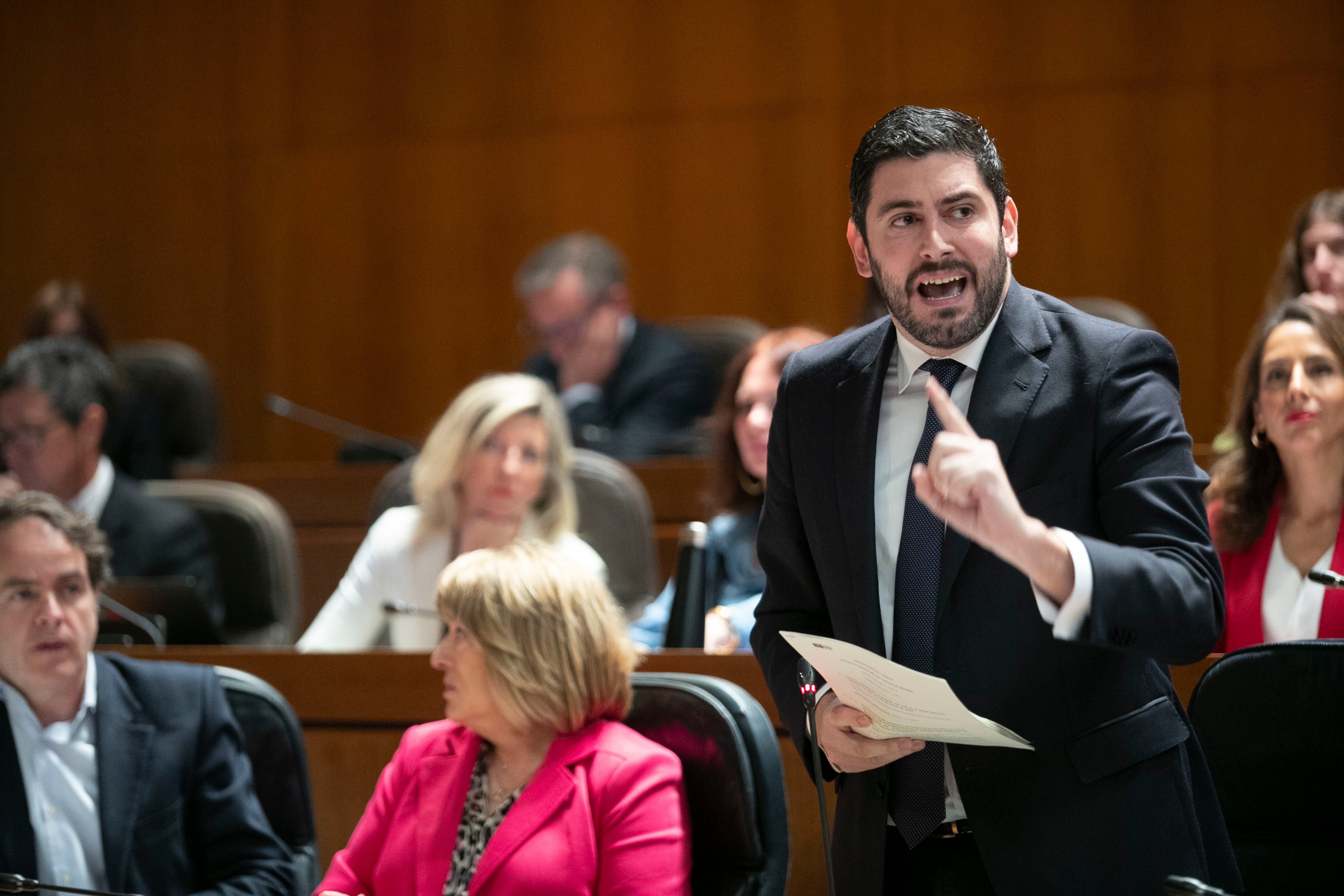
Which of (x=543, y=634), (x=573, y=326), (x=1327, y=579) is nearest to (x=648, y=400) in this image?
(x=573, y=326)

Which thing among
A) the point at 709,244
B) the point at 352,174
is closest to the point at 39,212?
the point at 352,174

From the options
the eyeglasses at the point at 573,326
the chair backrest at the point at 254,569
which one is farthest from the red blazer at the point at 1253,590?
the eyeglasses at the point at 573,326

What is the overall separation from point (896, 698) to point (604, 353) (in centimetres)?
314

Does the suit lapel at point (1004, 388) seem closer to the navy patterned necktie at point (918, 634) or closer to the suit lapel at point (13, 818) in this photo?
the navy patterned necktie at point (918, 634)

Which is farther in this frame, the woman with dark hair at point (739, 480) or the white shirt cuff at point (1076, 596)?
the woman with dark hair at point (739, 480)

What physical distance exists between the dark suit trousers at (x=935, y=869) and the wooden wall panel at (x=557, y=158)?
11.3ft

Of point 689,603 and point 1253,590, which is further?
point 689,603

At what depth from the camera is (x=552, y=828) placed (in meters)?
1.76

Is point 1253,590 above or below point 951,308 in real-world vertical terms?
below

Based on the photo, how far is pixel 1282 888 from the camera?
5.24 ft

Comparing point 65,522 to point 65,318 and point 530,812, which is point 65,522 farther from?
point 65,318

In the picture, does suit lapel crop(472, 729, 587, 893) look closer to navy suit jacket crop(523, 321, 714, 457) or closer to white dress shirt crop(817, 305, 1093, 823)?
white dress shirt crop(817, 305, 1093, 823)

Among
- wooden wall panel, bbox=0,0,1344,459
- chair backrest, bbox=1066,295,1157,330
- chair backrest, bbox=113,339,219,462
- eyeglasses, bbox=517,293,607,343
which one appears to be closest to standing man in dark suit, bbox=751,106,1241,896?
chair backrest, bbox=1066,295,1157,330

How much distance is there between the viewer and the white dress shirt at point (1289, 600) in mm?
2025
